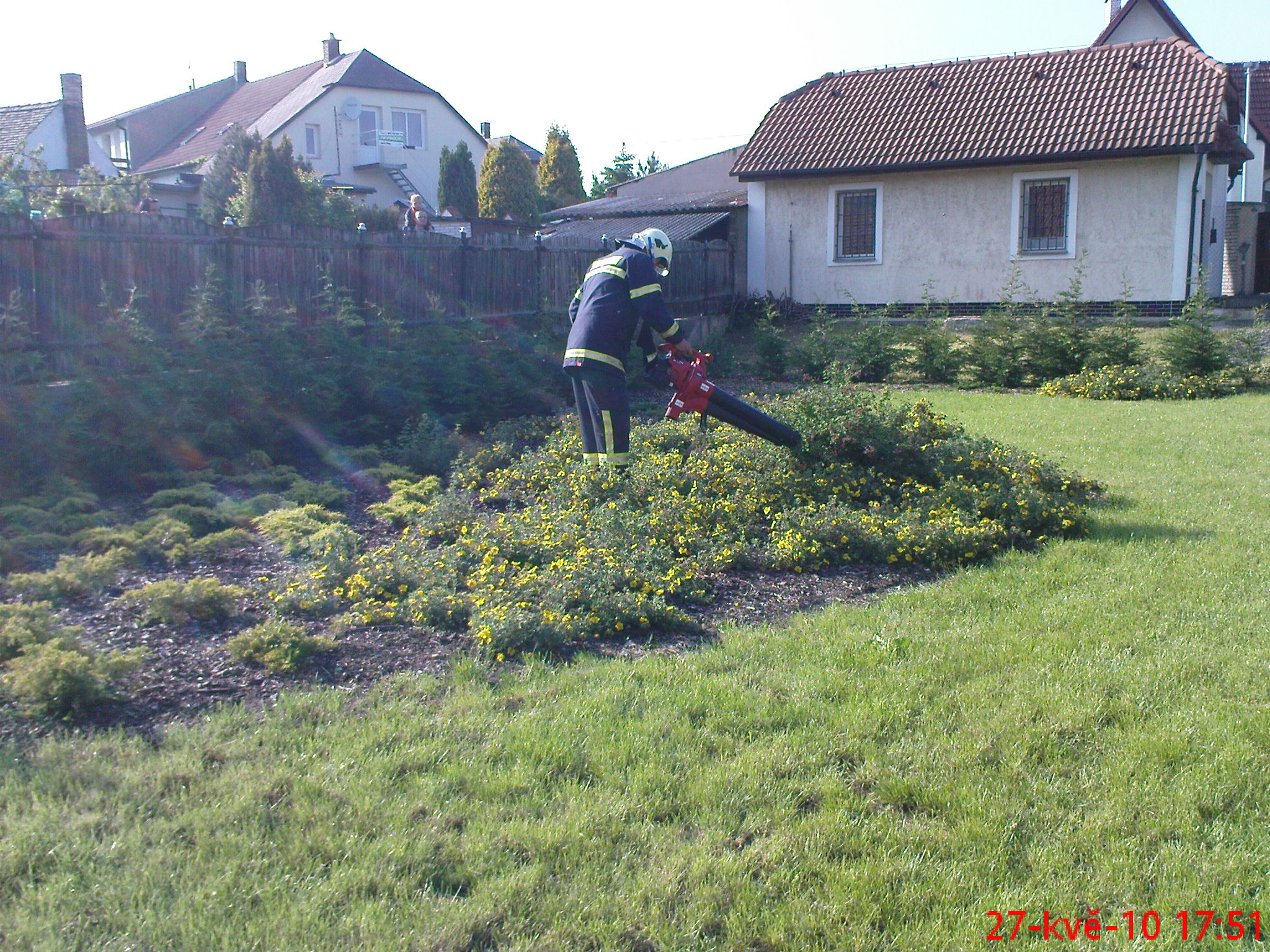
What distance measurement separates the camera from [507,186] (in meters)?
36.6

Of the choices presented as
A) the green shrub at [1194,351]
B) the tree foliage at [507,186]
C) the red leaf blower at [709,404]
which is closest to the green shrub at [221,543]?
the red leaf blower at [709,404]

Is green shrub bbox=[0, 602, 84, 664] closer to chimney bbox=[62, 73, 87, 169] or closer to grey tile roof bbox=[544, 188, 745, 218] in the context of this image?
grey tile roof bbox=[544, 188, 745, 218]

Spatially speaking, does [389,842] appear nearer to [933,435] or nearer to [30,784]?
[30,784]

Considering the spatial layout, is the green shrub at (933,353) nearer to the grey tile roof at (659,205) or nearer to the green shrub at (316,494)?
the grey tile roof at (659,205)

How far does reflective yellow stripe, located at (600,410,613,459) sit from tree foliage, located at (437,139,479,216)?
1243 inches

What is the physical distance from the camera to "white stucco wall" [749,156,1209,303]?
63.9 feet

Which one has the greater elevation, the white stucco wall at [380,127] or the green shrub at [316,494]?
the white stucco wall at [380,127]

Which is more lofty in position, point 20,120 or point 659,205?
point 20,120

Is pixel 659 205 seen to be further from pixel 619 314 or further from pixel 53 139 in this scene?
pixel 53 139

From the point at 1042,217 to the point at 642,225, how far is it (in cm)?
886

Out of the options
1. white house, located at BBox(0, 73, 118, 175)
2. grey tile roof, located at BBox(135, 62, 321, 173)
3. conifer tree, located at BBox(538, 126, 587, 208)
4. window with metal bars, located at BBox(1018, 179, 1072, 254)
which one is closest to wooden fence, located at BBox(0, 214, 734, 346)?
window with metal bars, located at BBox(1018, 179, 1072, 254)

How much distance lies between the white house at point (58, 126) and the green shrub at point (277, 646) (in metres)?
33.9

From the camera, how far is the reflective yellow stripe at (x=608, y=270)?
309 inches

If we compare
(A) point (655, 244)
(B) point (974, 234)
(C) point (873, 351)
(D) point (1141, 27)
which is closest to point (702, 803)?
(A) point (655, 244)
